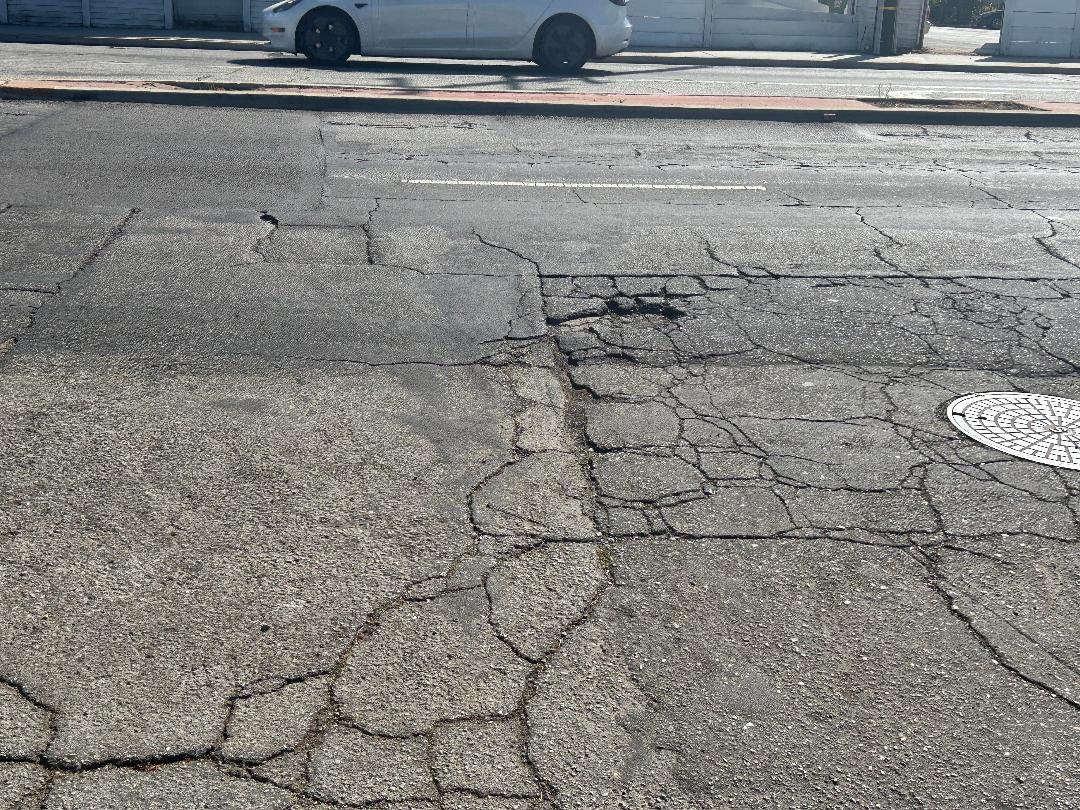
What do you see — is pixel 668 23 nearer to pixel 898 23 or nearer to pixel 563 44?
pixel 898 23

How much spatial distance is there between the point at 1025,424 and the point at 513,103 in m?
9.72

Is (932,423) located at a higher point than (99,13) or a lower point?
lower

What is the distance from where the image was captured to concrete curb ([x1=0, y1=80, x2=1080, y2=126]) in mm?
13688

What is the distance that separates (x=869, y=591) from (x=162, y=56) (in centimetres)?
2041

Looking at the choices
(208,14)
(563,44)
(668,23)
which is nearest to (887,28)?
(668,23)

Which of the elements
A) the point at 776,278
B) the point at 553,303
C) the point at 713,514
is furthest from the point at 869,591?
the point at 776,278

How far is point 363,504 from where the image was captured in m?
4.59

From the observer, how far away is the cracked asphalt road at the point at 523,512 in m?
3.23

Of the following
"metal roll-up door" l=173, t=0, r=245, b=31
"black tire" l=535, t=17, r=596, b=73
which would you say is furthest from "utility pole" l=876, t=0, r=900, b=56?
"metal roll-up door" l=173, t=0, r=245, b=31

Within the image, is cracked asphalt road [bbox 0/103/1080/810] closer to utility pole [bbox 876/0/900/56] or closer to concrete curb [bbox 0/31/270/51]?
concrete curb [bbox 0/31/270/51]

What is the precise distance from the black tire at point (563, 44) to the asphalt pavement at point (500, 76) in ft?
Answer: 1.19

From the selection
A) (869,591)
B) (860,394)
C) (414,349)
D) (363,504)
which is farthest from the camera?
(414,349)

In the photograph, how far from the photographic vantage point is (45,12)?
92.1 feet

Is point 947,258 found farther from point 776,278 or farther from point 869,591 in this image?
point 869,591
